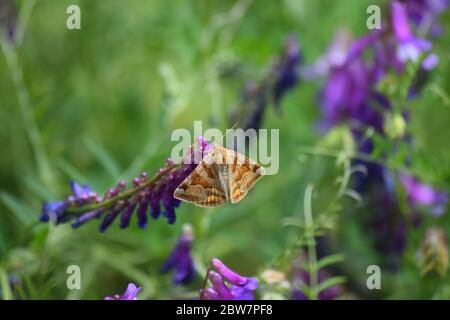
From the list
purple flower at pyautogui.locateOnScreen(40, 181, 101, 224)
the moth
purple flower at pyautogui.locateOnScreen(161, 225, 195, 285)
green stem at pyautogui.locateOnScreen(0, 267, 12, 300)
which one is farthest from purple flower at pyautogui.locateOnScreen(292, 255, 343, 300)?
green stem at pyautogui.locateOnScreen(0, 267, 12, 300)

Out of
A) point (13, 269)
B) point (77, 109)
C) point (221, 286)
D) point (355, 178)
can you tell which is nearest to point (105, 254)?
point (13, 269)

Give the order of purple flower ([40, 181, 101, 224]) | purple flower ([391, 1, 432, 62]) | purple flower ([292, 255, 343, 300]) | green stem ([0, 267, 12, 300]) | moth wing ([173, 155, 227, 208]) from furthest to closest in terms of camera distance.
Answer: purple flower ([391, 1, 432, 62]) < purple flower ([292, 255, 343, 300]) < green stem ([0, 267, 12, 300]) < purple flower ([40, 181, 101, 224]) < moth wing ([173, 155, 227, 208])

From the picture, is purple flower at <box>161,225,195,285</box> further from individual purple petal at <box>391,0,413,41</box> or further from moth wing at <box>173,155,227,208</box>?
individual purple petal at <box>391,0,413,41</box>

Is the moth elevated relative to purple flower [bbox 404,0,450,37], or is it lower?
lower

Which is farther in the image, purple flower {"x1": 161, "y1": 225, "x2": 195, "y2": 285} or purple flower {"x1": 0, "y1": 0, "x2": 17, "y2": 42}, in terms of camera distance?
purple flower {"x1": 0, "y1": 0, "x2": 17, "y2": 42}

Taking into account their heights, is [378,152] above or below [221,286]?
above

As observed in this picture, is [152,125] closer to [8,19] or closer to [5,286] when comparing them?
[8,19]
